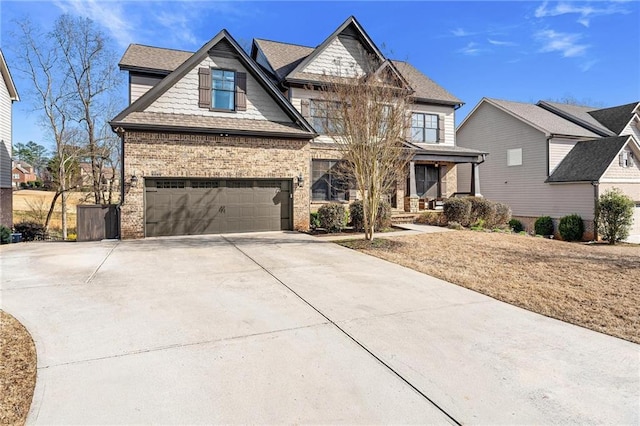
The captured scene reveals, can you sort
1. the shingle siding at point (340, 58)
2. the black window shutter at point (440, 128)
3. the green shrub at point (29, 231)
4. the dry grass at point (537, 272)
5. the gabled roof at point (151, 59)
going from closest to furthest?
the dry grass at point (537, 272) → the gabled roof at point (151, 59) → the green shrub at point (29, 231) → the shingle siding at point (340, 58) → the black window shutter at point (440, 128)

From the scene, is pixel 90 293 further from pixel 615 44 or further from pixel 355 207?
pixel 615 44

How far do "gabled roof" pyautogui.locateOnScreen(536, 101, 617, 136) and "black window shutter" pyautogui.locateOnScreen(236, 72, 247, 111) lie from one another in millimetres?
24293

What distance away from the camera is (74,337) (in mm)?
4168

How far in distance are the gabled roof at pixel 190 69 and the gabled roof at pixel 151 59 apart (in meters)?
2.78

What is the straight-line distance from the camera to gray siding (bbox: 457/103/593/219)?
21.0 meters

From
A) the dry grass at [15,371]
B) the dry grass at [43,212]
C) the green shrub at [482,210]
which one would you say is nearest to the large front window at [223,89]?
the dry grass at [43,212]

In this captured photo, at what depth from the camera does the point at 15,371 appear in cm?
338

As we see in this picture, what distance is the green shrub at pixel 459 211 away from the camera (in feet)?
50.4

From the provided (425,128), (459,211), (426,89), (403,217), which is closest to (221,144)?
(403,217)

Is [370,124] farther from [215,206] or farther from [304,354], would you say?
[304,354]

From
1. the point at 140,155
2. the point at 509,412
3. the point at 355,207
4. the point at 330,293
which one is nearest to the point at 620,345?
the point at 509,412

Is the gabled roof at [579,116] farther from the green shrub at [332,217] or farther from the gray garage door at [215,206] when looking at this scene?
the gray garage door at [215,206]

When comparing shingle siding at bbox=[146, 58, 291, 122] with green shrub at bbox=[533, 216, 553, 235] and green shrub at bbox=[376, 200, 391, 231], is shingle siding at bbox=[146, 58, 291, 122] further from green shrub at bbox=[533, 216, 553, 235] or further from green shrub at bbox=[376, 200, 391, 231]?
green shrub at bbox=[533, 216, 553, 235]

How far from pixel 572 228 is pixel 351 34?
16.0 meters
